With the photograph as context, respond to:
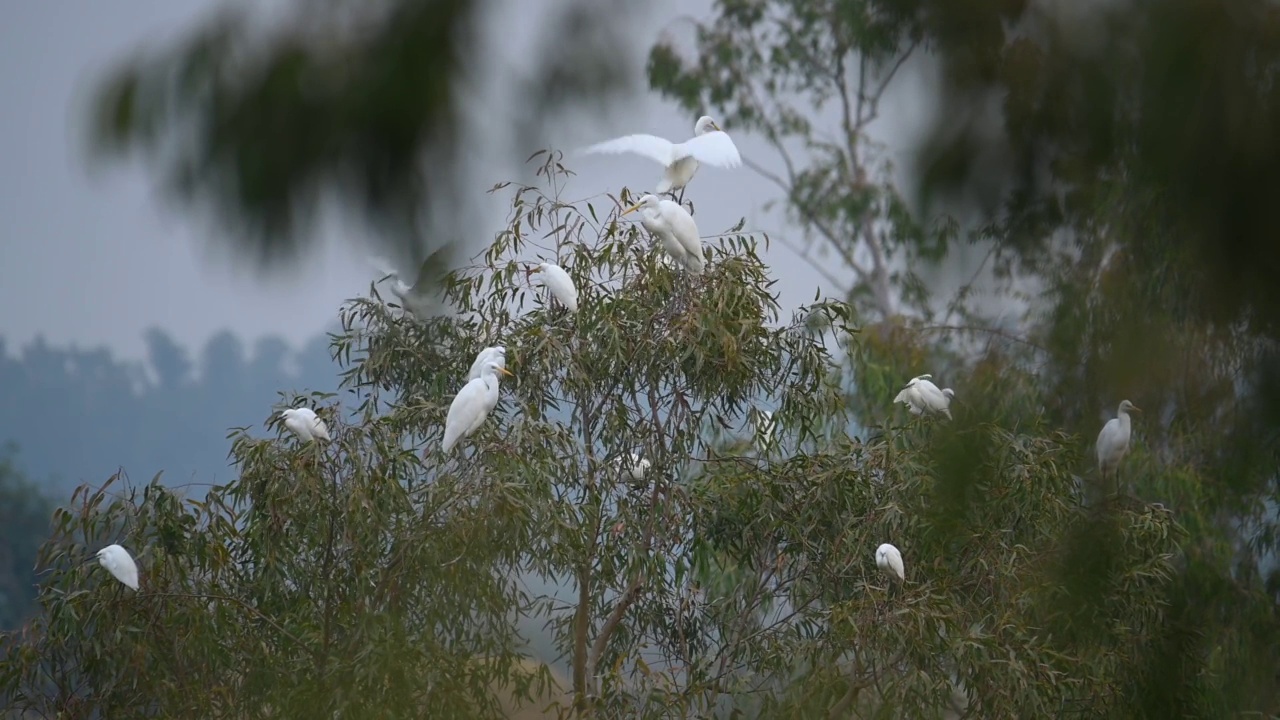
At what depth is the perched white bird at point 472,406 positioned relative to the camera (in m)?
3.36

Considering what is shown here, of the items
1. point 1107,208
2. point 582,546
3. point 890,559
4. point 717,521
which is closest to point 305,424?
point 582,546

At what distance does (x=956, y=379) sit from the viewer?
52.2 inches

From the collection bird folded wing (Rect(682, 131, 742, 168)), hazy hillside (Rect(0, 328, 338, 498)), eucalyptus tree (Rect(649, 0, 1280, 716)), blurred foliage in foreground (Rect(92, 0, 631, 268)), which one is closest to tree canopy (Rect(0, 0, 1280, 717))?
eucalyptus tree (Rect(649, 0, 1280, 716))

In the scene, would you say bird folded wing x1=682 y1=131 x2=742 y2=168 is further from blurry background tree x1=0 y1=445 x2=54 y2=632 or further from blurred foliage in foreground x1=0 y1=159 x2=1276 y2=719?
blurry background tree x1=0 y1=445 x2=54 y2=632

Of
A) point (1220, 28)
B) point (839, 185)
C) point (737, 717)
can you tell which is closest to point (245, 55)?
point (1220, 28)

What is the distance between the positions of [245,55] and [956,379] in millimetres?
749

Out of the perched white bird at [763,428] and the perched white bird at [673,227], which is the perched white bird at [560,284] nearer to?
the perched white bird at [673,227]

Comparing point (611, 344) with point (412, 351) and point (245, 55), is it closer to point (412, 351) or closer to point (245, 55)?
point (412, 351)

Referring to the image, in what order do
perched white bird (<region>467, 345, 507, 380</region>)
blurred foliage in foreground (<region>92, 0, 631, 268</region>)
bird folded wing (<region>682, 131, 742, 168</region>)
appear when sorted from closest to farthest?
1. blurred foliage in foreground (<region>92, 0, 631, 268</region>)
2. bird folded wing (<region>682, 131, 742, 168</region>)
3. perched white bird (<region>467, 345, 507, 380</region>)

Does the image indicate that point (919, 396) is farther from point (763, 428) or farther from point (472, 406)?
point (472, 406)

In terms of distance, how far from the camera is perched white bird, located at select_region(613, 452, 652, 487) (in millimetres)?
3863

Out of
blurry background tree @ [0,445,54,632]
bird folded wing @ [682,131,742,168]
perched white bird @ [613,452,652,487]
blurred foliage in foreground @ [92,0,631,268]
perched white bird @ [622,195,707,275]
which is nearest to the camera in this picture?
blurred foliage in foreground @ [92,0,631,268]

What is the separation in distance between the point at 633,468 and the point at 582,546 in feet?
1.29

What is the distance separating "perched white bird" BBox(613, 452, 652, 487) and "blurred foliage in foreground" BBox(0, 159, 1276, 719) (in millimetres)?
35
